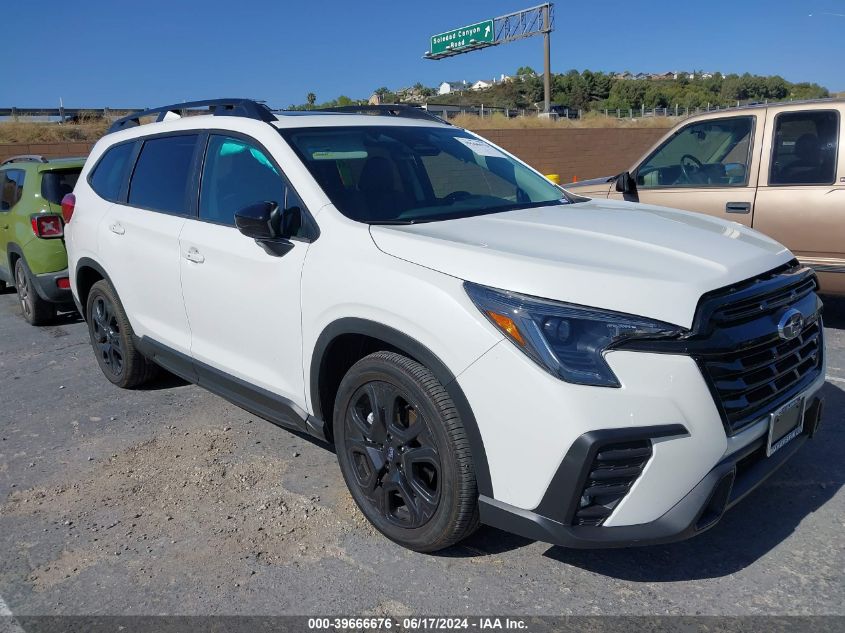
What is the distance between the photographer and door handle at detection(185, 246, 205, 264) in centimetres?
383

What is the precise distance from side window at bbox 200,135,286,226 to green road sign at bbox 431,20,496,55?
3510cm

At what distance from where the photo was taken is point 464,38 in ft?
125

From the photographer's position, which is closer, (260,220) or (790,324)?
(790,324)

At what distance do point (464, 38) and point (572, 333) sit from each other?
38488 mm

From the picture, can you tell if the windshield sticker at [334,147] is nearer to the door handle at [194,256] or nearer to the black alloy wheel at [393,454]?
the door handle at [194,256]

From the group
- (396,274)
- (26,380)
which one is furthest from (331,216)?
(26,380)

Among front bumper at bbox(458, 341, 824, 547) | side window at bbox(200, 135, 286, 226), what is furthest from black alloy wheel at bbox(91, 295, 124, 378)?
front bumper at bbox(458, 341, 824, 547)

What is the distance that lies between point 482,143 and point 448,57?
126 ft

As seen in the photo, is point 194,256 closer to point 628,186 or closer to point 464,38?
point 628,186

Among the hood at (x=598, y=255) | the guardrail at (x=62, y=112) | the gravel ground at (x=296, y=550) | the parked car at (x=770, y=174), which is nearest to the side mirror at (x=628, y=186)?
the parked car at (x=770, y=174)

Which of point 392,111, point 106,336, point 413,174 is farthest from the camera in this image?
point 106,336

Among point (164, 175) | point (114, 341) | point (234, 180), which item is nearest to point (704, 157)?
point (234, 180)

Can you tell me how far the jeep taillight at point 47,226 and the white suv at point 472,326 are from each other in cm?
321

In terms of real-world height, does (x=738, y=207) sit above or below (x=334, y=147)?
below
